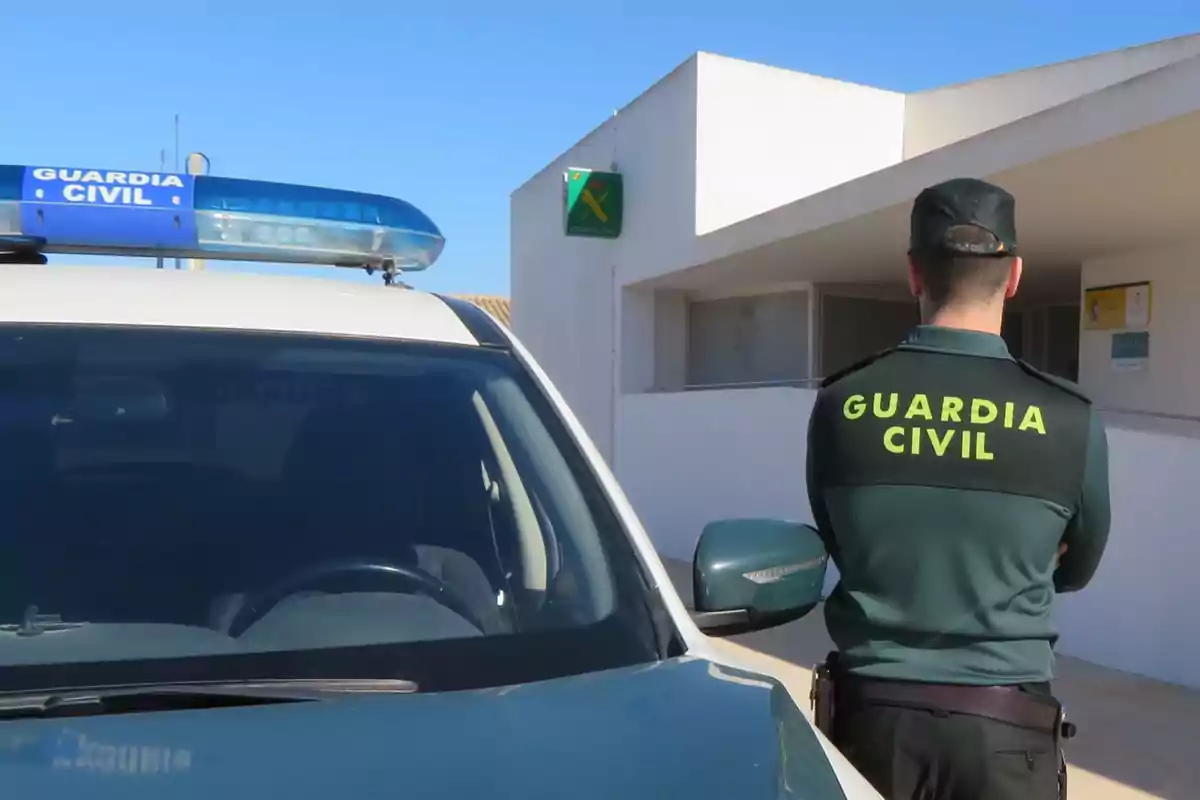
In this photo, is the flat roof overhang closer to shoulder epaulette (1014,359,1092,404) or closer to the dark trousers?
shoulder epaulette (1014,359,1092,404)

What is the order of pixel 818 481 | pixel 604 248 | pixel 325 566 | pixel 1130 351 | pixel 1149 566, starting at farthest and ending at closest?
pixel 604 248, pixel 1130 351, pixel 1149 566, pixel 818 481, pixel 325 566

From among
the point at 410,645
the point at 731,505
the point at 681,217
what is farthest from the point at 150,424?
the point at 681,217

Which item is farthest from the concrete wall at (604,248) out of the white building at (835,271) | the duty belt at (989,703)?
the duty belt at (989,703)

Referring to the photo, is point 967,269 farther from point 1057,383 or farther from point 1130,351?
point 1130,351

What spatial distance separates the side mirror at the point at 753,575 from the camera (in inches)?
78.2

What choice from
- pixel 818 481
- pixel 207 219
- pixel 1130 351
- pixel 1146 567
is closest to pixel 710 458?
pixel 1130 351

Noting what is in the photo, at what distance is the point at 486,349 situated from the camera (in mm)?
2217

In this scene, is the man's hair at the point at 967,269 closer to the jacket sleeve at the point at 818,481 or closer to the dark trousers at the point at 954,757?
the jacket sleeve at the point at 818,481

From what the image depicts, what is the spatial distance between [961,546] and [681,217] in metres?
8.87

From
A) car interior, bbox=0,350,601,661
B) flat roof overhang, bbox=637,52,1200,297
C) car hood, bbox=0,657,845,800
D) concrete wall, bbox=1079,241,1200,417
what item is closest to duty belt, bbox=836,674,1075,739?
car hood, bbox=0,657,845,800

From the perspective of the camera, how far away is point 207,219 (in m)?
2.71

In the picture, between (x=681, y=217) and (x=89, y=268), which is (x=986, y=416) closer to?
(x=89, y=268)

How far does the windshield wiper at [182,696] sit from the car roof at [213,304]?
757 millimetres

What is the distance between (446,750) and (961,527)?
1.05 meters
